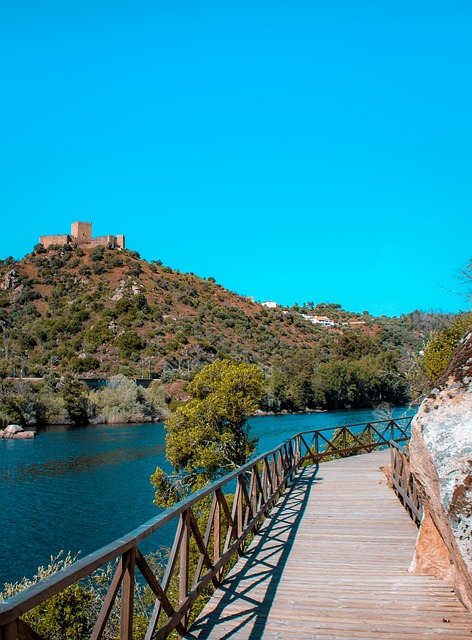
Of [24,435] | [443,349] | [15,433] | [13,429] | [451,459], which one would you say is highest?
[443,349]

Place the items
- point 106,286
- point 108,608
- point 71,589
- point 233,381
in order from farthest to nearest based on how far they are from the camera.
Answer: point 106,286, point 233,381, point 71,589, point 108,608

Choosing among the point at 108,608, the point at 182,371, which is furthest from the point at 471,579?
the point at 182,371

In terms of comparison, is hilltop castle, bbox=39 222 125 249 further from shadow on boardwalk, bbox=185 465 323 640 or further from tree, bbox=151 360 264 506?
shadow on boardwalk, bbox=185 465 323 640

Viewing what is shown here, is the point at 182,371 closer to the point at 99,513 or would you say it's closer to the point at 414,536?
the point at 99,513

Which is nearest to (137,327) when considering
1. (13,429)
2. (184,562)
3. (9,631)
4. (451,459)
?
(13,429)

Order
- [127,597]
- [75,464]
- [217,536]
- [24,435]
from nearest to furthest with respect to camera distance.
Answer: [127,597], [217,536], [75,464], [24,435]

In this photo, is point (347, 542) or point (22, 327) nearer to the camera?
point (347, 542)

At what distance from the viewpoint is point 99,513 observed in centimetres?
2030

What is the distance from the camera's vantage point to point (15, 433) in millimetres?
40406

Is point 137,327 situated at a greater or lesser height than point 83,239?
lesser

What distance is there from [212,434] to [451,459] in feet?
52.2

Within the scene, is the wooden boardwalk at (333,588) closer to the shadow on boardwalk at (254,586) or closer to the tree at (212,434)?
the shadow on boardwalk at (254,586)

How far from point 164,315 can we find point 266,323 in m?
21.5

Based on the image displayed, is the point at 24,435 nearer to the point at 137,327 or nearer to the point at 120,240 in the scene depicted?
the point at 137,327
